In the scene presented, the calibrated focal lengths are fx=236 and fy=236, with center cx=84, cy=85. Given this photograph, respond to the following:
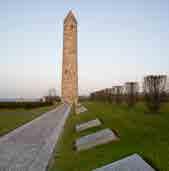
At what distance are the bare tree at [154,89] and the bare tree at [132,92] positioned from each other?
173 inches

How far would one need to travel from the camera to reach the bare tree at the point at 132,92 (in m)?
18.0

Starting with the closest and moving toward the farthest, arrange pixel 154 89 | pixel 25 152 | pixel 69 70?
pixel 25 152 < pixel 154 89 < pixel 69 70

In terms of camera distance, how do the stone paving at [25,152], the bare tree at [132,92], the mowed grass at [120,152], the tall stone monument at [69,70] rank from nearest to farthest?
1. the mowed grass at [120,152]
2. the stone paving at [25,152]
3. the bare tree at [132,92]
4. the tall stone monument at [69,70]

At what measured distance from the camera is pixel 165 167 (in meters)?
3.98

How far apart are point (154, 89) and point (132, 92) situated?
197 inches

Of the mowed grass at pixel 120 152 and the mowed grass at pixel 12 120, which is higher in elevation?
the mowed grass at pixel 120 152

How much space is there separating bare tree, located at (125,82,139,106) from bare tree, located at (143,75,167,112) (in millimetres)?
4407

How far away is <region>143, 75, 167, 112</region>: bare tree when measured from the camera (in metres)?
13.0

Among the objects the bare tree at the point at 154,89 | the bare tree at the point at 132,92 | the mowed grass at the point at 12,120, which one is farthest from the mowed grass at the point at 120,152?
the bare tree at the point at 132,92

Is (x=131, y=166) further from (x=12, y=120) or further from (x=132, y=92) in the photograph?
(x=132, y=92)


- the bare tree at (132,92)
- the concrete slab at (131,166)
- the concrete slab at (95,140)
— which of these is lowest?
the concrete slab at (95,140)

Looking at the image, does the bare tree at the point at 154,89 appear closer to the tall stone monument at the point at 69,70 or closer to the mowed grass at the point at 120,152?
the mowed grass at the point at 120,152

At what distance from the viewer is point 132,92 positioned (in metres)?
18.2

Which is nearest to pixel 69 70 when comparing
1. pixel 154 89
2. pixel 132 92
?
pixel 132 92
